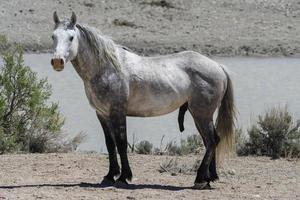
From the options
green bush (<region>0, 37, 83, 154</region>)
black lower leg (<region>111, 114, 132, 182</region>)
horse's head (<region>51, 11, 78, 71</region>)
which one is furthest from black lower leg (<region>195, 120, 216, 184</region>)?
green bush (<region>0, 37, 83, 154</region>)

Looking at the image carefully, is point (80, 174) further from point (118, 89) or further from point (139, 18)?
point (139, 18)

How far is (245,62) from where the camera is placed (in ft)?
92.1

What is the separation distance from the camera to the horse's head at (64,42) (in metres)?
8.73

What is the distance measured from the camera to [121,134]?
9.17 meters

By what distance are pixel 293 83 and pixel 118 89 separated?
15.3 metres

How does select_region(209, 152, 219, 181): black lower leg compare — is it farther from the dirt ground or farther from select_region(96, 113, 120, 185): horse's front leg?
select_region(96, 113, 120, 185): horse's front leg

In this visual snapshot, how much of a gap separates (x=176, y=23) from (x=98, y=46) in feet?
74.4

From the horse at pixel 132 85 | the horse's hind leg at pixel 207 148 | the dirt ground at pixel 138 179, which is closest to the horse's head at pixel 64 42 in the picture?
the horse at pixel 132 85

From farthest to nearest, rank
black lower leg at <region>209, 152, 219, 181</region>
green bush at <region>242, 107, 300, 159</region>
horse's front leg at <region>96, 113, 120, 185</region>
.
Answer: green bush at <region>242, 107, 300, 159</region>, black lower leg at <region>209, 152, 219, 181</region>, horse's front leg at <region>96, 113, 120, 185</region>

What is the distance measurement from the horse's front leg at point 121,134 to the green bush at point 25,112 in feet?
10.4

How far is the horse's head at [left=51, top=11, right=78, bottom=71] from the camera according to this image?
873 cm

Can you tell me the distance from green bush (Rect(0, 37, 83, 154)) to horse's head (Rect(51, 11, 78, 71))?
342cm

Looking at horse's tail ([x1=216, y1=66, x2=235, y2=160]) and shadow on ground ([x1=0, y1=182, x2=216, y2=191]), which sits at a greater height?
horse's tail ([x1=216, y1=66, x2=235, y2=160])

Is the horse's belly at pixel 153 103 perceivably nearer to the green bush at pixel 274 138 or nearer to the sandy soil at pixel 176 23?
the green bush at pixel 274 138
